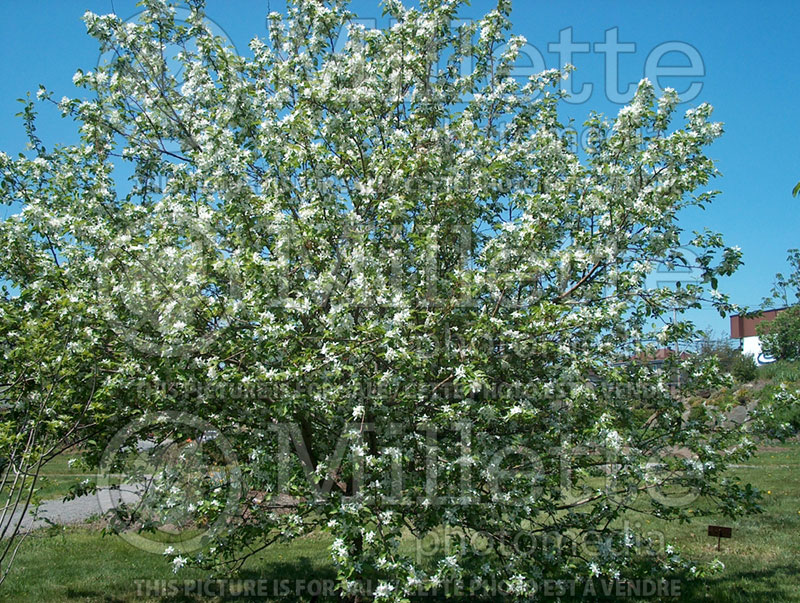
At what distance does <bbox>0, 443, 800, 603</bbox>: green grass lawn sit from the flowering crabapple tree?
1493 mm

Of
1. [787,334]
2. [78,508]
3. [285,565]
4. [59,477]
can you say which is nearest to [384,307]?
[285,565]

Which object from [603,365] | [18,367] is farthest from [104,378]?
[603,365]

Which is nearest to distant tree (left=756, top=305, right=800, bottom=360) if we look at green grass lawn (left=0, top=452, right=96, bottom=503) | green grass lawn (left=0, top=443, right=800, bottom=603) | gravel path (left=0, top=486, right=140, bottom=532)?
green grass lawn (left=0, top=443, right=800, bottom=603)

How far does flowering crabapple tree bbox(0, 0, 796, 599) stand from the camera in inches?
203

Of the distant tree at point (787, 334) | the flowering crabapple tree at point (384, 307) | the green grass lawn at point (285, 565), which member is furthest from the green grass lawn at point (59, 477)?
the distant tree at point (787, 334)

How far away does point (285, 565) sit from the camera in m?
8.64

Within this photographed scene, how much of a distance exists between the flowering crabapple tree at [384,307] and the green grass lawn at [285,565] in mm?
1493

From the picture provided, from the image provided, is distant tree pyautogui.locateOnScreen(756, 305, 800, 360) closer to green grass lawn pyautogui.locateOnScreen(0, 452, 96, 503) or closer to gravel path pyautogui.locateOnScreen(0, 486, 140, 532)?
gravel path pyautogui.locateOnScreen(0, 486, 140, 532)

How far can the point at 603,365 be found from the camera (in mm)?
5590

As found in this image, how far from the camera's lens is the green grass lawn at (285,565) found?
696cm

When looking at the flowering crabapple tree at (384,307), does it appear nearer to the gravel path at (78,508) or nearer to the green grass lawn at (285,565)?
the green grass lawn at (285,565)

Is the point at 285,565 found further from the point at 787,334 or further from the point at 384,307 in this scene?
the point at 787,334

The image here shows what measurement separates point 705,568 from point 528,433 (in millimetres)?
2042

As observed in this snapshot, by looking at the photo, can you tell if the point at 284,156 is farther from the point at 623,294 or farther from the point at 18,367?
the point at 623,294
